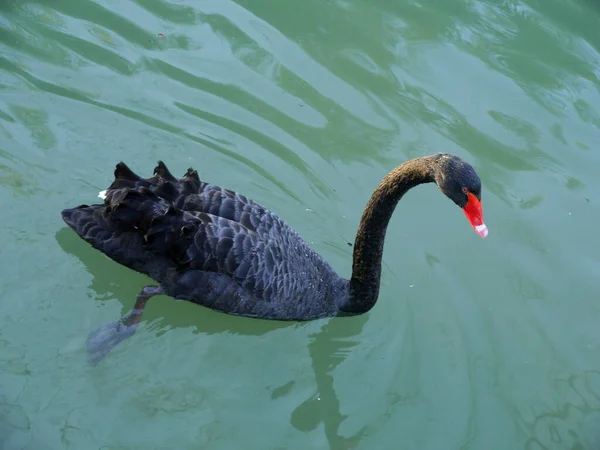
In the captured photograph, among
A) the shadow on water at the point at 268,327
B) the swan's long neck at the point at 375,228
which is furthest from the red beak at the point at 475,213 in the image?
the shadow on water at the point at 268,327

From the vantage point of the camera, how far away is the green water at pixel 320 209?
4.66m

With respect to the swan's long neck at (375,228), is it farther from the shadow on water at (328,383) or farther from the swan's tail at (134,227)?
the swan's tail at (134,227)

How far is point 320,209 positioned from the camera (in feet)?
19.6

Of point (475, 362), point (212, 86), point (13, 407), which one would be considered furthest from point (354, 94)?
point (13, 407)

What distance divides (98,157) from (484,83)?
3791 mm

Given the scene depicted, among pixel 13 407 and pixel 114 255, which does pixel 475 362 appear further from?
pixel 13 407

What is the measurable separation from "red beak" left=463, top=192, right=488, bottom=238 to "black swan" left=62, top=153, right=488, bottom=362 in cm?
36

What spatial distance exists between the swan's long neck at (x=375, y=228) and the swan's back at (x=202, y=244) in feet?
0.83

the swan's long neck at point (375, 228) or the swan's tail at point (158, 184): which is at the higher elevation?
the swan's long neck at point (375, 228)

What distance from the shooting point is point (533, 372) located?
525 centimetres

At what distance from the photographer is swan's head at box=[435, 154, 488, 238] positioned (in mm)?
4266

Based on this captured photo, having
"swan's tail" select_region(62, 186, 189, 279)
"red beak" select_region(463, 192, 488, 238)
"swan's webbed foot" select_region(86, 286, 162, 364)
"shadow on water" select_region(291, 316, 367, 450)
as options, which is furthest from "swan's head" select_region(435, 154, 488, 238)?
"swan's webbed foot" select_region(86, 286, 162, 364)

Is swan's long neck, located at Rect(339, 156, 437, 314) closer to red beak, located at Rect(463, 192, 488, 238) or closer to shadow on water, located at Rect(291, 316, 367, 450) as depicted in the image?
shadow on water, located at Rect(291, 316, 367, 450)

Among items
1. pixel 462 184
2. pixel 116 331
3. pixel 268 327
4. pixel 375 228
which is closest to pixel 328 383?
pixel 268 327
